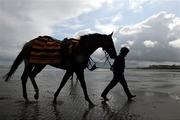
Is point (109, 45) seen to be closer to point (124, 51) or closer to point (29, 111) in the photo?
point (124, 51)

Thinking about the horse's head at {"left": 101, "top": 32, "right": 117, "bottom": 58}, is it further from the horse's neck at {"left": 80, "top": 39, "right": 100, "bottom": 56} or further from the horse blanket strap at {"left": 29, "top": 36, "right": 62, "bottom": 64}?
the horse blanket strap at {"left": 29, "top": 36, "right": 62, "bottom": 64}

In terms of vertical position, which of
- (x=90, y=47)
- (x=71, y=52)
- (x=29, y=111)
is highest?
(x=90, y=47)

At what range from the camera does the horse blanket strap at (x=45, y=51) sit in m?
10.7

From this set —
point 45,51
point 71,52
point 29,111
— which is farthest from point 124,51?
point 29,111

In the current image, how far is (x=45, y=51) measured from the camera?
426 inches

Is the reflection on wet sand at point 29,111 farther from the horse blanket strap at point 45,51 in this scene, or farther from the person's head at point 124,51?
the person's head at point 124,51

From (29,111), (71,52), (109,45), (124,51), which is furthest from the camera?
(124,51)

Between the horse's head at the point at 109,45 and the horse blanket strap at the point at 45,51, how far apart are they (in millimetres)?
1361

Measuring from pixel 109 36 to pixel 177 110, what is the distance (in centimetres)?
300

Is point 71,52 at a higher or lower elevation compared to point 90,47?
lower

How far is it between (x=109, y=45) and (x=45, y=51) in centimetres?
196

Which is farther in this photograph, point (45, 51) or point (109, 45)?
point (109, 45)

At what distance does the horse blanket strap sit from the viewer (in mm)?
10734

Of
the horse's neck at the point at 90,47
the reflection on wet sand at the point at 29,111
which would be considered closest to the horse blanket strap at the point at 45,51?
the horse's neck at the point at 90,47
